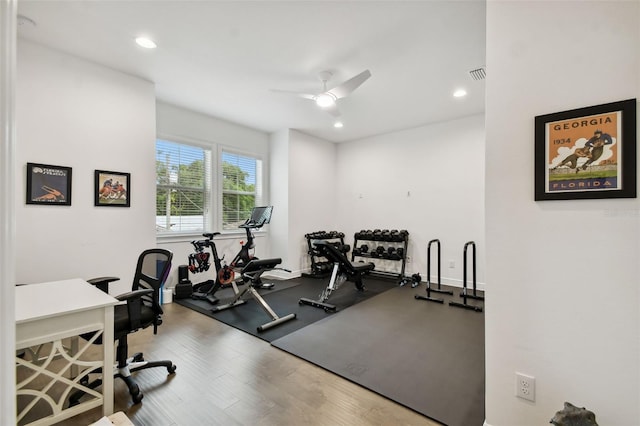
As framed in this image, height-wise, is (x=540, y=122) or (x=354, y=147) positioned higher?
(x=354, y=147)

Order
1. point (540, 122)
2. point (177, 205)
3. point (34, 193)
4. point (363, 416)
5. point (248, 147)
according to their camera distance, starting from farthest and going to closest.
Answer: point (248, 147) < point (177, 205) < point (34, 193) < point (363, 416) < point (540, 122)

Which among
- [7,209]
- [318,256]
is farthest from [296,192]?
[7,209]

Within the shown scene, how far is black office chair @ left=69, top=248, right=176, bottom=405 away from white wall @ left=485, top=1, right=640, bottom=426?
8.00ft

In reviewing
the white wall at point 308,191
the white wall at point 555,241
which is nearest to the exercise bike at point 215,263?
the white wall at point 308,191

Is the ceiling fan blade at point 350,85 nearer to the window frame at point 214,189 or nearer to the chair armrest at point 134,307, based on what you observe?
the chair armrest at point 134,307

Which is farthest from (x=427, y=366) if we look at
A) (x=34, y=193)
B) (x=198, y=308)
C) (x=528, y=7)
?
(x=34, y=193)

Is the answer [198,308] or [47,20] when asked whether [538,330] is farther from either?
[47,20]

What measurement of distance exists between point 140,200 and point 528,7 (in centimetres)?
438

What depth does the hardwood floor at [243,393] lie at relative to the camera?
74.1 inches

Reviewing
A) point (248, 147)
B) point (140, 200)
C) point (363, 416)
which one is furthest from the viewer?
point (248, 147)

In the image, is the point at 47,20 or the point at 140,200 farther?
the point at 140,200

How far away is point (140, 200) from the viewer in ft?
12.5

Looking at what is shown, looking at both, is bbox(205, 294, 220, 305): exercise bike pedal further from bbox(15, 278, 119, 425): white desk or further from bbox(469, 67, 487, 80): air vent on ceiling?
bbox(469, 67, 487, 80): air vent on ceiling

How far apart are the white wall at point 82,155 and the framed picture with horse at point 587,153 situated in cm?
432
